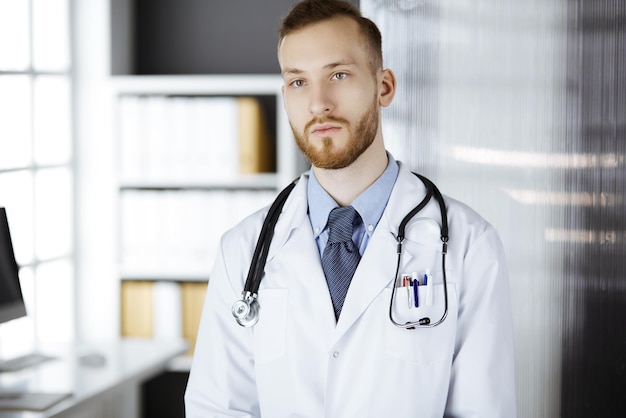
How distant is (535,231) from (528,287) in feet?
0.61

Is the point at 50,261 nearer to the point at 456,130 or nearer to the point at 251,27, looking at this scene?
the point at 251,27

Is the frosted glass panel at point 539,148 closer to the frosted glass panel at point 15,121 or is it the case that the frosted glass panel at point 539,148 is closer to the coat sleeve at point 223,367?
the coat sleeve at point 223,367

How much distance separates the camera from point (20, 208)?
3.35 m

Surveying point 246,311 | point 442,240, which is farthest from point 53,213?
point 442,240

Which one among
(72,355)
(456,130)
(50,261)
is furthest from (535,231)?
(50,261)

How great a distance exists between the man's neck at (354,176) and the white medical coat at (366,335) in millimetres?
60

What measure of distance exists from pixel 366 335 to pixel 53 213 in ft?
7.66

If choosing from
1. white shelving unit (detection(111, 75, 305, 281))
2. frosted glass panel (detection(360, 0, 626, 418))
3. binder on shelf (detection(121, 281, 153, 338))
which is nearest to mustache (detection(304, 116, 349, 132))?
frosted glass panel (detection(360, 0, 626, 418))

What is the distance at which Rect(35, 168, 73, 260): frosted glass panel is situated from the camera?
349cm

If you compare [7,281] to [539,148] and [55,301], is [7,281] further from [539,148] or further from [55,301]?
[539,148]

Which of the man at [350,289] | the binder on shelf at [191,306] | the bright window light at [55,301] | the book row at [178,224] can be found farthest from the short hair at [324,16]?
the bright window light at [55,301]

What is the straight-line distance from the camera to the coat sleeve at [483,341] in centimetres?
155

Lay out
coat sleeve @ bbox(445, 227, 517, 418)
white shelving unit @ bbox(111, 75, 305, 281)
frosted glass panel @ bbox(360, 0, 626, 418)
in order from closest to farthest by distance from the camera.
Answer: coat sleeve @ bbox(445, 227, 517, 418) < frosted glass panel @ bbox(360, 0, 626, 418) < white shelving unit @ bbox(111, 75, 305, 281)

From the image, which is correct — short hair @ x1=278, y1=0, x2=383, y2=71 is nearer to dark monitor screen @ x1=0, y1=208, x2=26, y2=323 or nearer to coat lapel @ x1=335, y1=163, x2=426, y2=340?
coat lapel @ x1=335, y1=163, x2=426, y2=340
